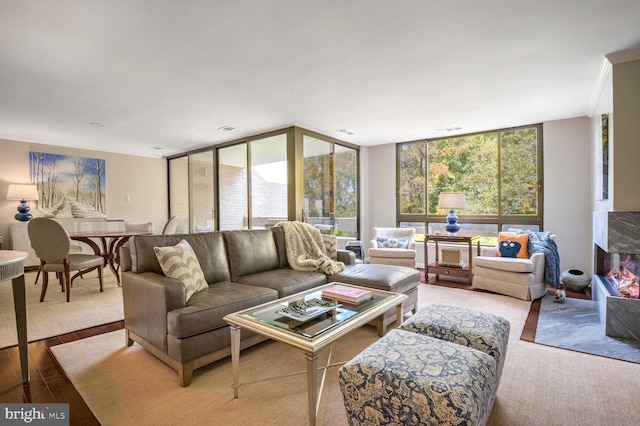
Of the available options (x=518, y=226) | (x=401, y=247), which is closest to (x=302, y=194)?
(x=401, y=247)

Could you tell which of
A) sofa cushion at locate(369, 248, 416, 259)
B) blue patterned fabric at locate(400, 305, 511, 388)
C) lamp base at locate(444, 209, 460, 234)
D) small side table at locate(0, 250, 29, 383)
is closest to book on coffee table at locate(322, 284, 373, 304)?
blue patterned fabric at locate(400, 305, 511, 388)

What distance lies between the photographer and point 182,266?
7.59ft

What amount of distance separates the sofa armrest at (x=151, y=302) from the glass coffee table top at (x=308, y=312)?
50 cm

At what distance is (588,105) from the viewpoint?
12.6 feet

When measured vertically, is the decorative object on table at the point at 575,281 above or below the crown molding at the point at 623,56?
below

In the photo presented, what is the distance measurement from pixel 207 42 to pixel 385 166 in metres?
4.40

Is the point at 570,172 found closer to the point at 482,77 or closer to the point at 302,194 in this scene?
the point at 482,77

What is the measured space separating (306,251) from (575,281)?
341 cm

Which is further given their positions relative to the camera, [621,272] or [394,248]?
[394,248]

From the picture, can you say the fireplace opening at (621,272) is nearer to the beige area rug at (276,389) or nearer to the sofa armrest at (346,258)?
the beige area rug at (276,389)

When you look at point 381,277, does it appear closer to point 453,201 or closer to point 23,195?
point 453,201

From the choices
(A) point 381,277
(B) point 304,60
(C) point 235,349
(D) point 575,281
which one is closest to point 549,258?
(D) point 575,281

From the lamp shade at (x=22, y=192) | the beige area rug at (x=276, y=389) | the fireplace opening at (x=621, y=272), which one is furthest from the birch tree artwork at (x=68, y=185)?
the fireplace opening at (x=621, y=272)

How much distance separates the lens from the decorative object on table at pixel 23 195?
16.5 feet
